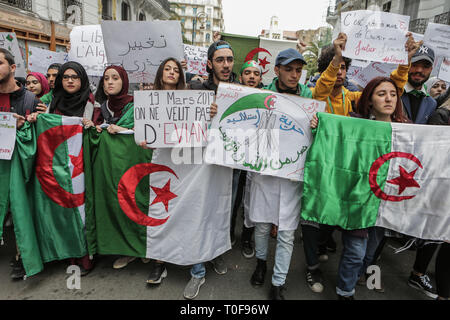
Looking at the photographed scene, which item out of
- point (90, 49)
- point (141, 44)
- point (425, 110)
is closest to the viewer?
point (425, 110)

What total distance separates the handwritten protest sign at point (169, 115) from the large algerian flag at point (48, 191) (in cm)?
76

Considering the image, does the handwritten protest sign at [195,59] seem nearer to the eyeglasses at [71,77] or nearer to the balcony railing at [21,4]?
the eyeglasses at [71,77]

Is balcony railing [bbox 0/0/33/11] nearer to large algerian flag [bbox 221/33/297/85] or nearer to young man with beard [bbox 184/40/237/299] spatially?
large algerian flag [bbox 221/33/297/85]

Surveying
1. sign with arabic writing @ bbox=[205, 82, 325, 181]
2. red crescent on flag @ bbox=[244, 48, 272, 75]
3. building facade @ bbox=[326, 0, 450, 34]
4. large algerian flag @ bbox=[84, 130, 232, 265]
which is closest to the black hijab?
large algerian flag @ bbox=[84, 130, 232, 265]

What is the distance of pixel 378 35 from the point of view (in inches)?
99.9

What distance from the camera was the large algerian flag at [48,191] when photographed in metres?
2.44

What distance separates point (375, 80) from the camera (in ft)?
7.50

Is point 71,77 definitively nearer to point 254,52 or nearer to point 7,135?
point 7,135

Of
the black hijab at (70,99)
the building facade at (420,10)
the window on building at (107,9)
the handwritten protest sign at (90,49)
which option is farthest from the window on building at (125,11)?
the black hijab at (70,99)

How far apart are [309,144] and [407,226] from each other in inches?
41.5

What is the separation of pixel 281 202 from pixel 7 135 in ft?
8.15

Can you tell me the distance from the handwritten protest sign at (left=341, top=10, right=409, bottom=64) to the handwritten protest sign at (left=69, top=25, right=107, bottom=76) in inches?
129

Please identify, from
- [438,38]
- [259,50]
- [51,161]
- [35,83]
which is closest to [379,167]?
[438,38]
